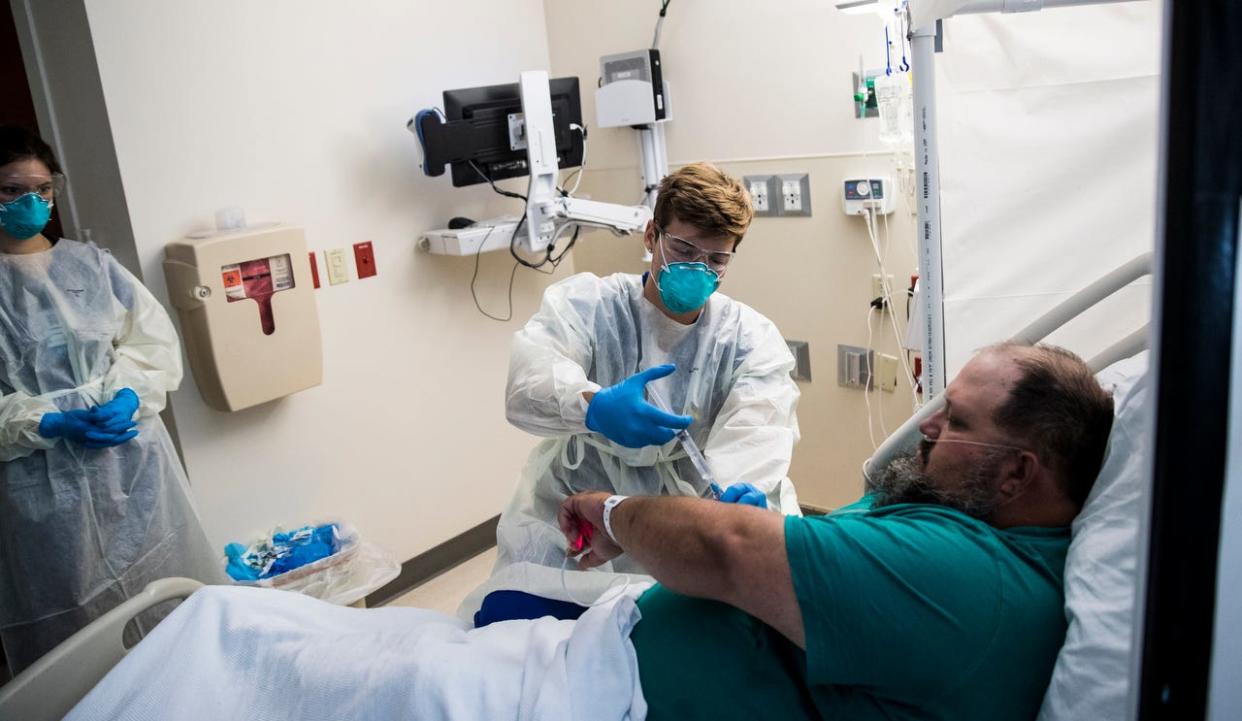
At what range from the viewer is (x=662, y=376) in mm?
1783

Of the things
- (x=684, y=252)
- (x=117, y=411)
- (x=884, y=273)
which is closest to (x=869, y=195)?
(x=884, y=273)

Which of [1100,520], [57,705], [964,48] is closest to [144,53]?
[57,705]

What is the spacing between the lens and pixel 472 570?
3322 mm

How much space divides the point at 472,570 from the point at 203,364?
121 centimetres

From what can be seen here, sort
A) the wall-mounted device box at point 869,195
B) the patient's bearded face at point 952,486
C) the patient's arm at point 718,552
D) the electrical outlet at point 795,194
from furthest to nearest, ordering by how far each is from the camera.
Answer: the electrical outlet at point 795,194 < the wall-mounted device box at point 869,195 < the patient's bearded face at point 952,486 < the patient's arm at point 718,552

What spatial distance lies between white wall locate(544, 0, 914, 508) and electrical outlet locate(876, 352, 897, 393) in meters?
0.03

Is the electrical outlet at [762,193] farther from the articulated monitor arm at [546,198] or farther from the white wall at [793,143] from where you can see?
the articulated monitor arm at [546,198]

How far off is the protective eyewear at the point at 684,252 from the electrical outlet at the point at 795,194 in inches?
45.0

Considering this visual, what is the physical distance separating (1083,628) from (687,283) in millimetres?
1050

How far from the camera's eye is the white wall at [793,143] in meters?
2.88

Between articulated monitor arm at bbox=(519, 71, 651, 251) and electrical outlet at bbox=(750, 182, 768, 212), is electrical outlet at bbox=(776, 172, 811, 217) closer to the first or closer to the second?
electrical outlet at bbox=(750, 182, 768, 212)

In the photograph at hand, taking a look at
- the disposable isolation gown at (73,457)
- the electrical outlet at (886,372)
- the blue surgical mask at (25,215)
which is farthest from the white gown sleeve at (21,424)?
the electrical outlet at (886,372)

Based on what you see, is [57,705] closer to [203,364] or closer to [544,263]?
[203,364]

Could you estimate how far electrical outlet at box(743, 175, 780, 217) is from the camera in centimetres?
313
